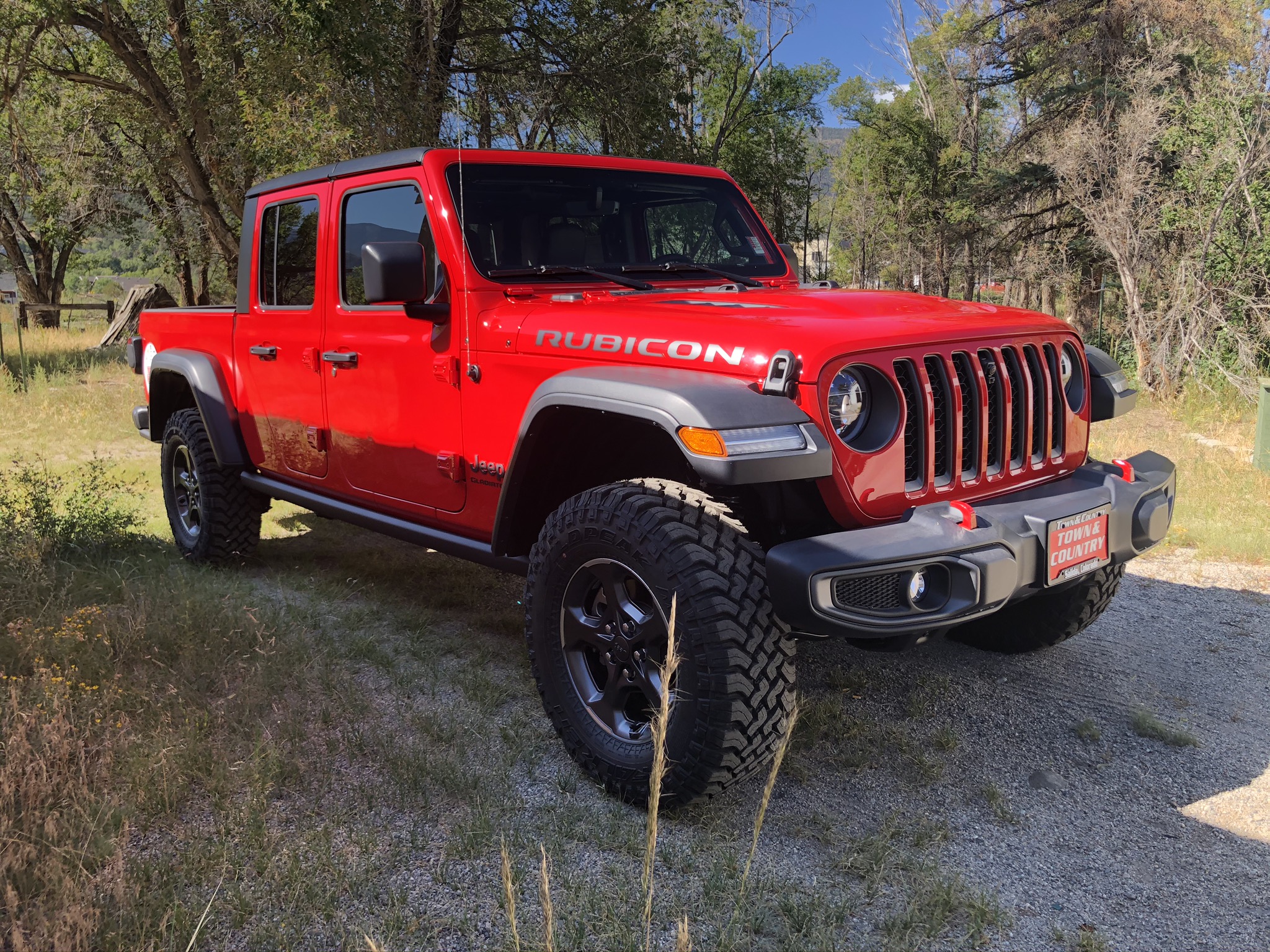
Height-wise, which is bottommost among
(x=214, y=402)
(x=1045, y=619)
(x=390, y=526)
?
(x=1045, y=619)

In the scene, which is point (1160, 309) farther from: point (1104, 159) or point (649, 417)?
point (649, 417)

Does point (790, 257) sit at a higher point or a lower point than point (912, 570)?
higher

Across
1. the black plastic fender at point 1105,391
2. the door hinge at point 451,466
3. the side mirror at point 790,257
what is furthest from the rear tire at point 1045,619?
the door hinge at point 451,466

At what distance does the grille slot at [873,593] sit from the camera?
8.45 ft

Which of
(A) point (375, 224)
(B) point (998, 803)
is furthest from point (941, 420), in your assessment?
(A) point (375, 224)

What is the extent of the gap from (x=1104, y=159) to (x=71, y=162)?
51.7 ft

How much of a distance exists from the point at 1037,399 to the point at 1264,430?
537cm

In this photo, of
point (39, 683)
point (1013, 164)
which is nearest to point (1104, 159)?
point (1013, 164)

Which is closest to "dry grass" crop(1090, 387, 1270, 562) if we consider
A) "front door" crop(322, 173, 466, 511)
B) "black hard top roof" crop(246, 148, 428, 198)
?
"front door" crop(322, 173, 466, 511)

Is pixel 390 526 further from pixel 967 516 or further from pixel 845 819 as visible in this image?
pixel 967 516

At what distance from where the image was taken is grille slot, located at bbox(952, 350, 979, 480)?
3055 mm

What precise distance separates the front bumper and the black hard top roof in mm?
2250

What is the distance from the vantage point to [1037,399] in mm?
3332

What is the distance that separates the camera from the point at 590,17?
43.9 feet
